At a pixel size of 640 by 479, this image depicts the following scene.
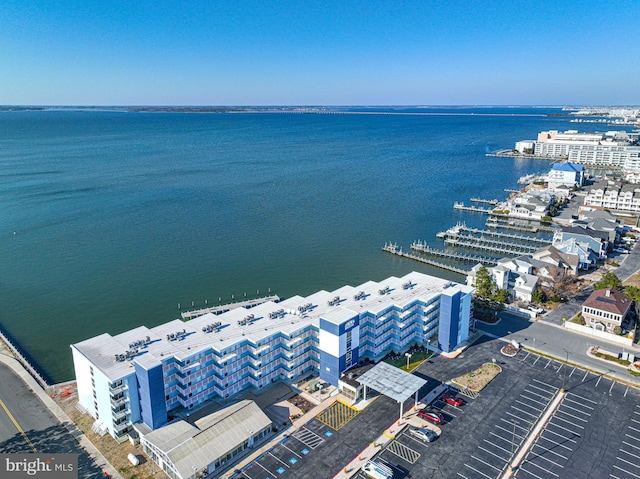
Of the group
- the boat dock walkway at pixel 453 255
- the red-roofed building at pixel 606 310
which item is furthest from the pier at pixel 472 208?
the red-roofed building at pixel 606 310

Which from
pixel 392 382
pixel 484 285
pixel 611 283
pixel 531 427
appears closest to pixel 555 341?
pixel 484 285

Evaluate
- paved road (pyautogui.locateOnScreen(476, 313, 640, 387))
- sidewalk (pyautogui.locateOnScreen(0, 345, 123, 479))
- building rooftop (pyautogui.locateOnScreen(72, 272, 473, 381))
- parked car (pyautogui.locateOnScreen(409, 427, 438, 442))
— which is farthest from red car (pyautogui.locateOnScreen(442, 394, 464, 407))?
sidewalk (pyautogui.locateOnScreen(0, 345, 123, 479))

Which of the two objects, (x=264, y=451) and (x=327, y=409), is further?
(x=327, y=409)

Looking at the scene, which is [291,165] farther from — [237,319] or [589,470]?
[589,470]

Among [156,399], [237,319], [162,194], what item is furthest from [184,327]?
[162,194]

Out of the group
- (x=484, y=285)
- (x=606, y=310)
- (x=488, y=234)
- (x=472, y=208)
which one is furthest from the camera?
(x=472, y=208)

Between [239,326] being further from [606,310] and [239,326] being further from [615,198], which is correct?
[615,198]
